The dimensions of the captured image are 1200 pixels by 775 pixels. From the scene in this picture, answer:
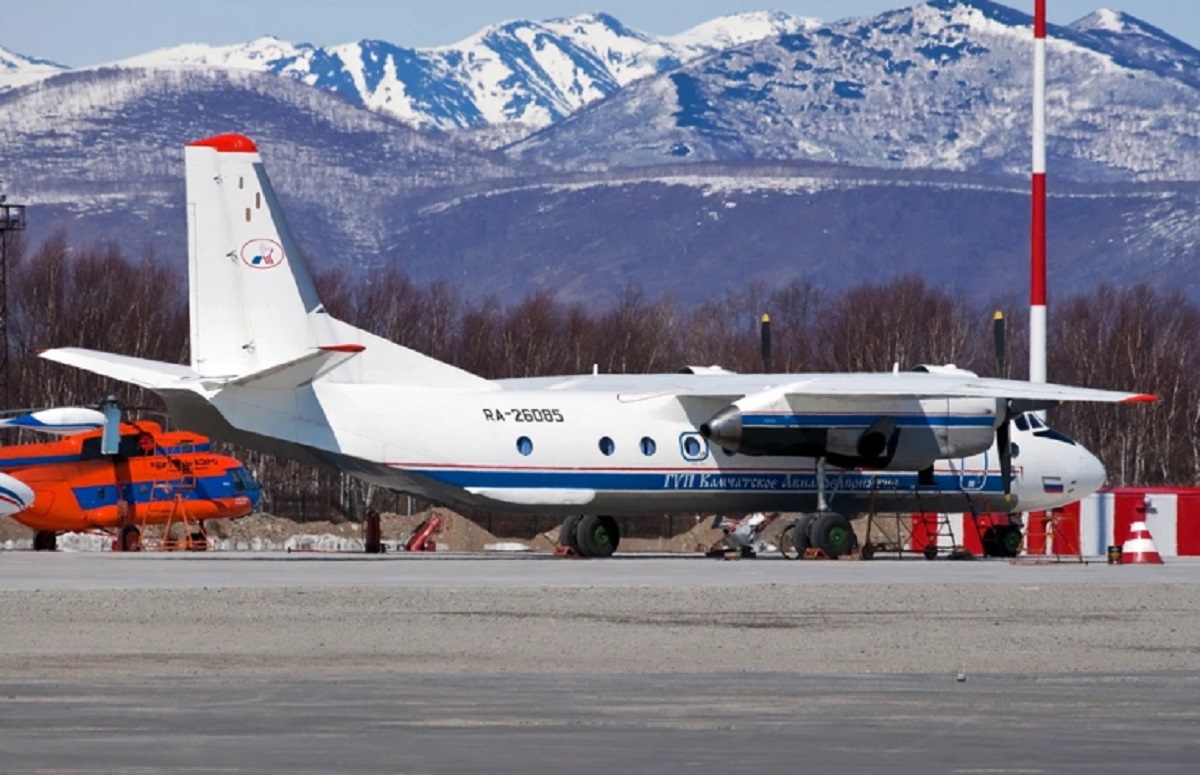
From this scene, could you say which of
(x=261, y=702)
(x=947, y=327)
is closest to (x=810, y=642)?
(x=261, y=702)

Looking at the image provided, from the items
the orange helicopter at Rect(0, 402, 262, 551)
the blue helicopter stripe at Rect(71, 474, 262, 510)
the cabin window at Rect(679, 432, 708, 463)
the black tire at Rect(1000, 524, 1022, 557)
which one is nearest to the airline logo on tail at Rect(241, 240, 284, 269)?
the cabin window at Rect(679, 432, 708, 463)

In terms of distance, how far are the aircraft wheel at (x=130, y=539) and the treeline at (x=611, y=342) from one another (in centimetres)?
2607

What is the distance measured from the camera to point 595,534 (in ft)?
154

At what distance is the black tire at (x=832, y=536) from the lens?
45.5 meters

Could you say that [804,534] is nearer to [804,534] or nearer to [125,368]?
[804,534]

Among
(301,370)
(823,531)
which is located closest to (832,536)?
(823,531)

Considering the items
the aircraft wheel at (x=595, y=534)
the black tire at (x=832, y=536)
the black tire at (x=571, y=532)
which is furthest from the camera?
the black tire at (x=571, y=532)

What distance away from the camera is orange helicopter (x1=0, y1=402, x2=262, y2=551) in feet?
173

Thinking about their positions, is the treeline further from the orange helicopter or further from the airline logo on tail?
the airline logo on tail

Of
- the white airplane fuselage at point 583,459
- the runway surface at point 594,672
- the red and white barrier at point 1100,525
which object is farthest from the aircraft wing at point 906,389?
the red and white barrier at point 1100,525

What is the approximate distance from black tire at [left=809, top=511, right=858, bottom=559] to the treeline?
37.6m

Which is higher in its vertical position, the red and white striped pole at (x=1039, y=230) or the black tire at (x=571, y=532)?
the red and white striped pole at (x=1039, y=230)

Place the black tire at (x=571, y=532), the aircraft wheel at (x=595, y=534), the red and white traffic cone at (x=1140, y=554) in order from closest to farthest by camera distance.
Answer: the red and white traffic cone at (x=1140, y=554)
the aircraft wheel at (x=595, y=534)
the black tire at (x=571, y=532)

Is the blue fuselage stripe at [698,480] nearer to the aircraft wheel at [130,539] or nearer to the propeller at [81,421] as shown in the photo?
the propeller at [81,421]
